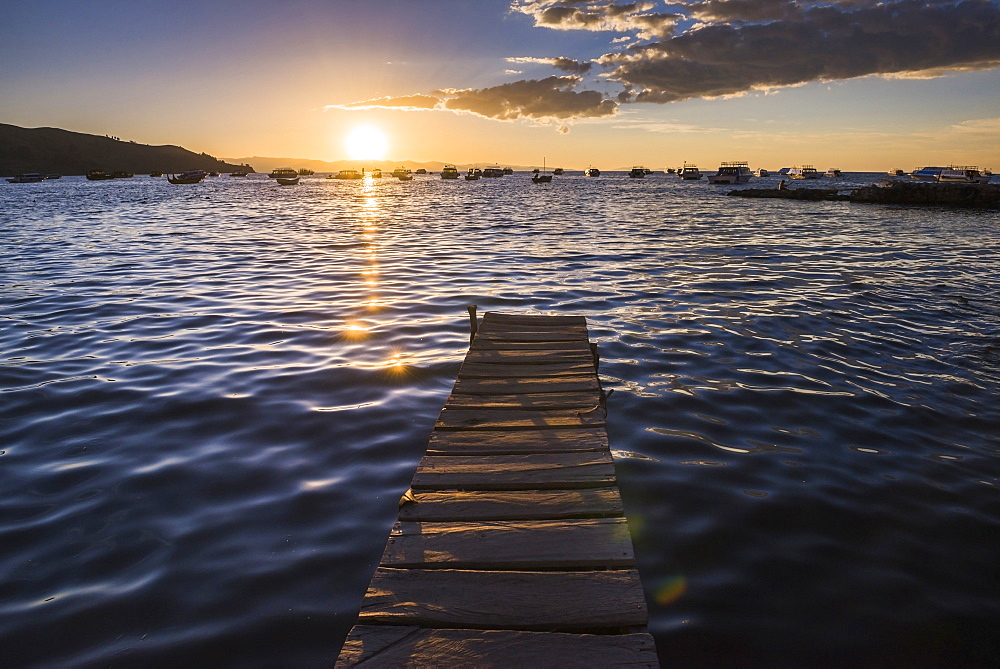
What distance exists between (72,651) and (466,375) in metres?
4.34

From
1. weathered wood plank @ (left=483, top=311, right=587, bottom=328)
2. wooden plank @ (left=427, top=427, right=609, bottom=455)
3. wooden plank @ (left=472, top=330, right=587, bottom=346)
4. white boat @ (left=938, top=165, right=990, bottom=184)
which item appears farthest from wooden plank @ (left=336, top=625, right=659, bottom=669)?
white boat @ (left=938, top=165, right=990, bottom=184)

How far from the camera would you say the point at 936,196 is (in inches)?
2117

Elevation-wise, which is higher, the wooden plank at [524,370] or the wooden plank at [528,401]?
the wooden plank at [524,370]

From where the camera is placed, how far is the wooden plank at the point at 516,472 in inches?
164

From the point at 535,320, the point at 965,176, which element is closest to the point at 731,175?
the point at 965,176

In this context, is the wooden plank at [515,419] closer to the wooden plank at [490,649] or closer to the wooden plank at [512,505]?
the wooden plank at [512,505]

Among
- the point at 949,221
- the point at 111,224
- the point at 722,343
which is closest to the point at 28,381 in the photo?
the point at 722,343

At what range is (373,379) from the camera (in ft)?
28.7

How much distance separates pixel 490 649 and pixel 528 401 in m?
3.40

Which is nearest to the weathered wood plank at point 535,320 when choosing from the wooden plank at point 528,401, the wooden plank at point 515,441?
the wooden plank at point 528,401

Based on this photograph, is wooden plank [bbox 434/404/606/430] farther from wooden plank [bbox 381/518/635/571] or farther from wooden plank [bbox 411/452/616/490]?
wooden plank [bbox 381/518/635/571]

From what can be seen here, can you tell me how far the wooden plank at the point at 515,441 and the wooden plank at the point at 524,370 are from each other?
1.59 m

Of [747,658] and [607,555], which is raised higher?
[607,555]

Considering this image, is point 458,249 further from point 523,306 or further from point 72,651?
point 72,651
